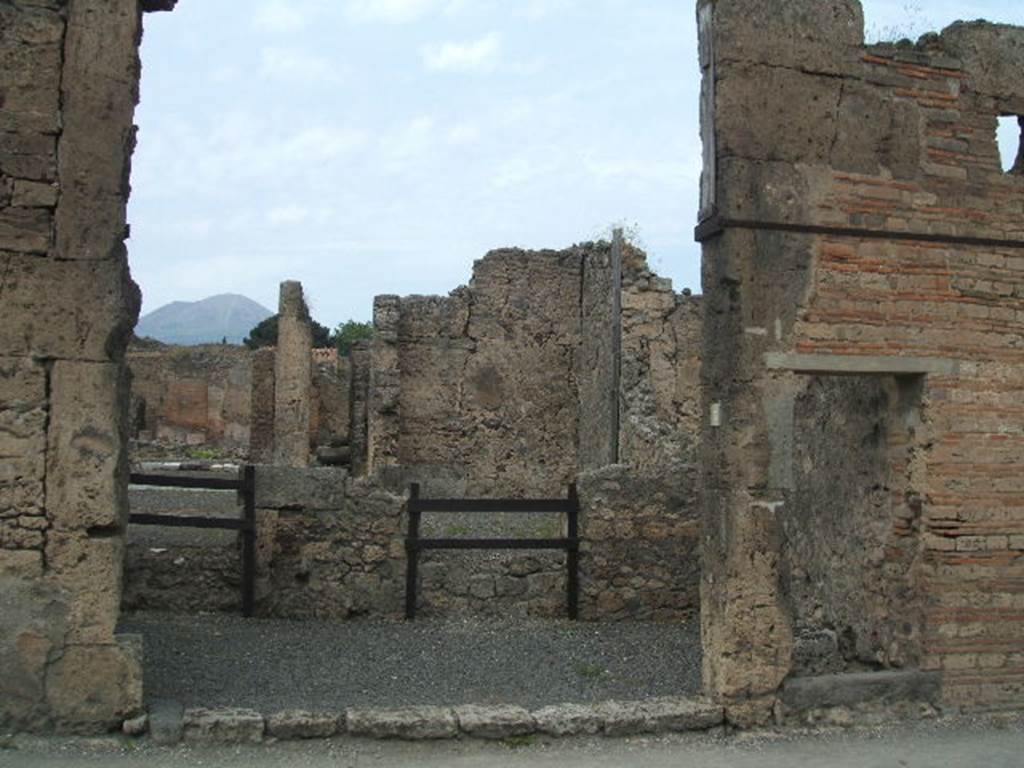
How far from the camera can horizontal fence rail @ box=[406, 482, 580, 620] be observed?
9891 millimetres

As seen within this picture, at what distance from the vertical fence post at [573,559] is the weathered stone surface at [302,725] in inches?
158

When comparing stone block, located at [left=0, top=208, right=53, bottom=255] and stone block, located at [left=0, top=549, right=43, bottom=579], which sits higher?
stone block, located at [left=0, top=208, right=53, bottom=255]

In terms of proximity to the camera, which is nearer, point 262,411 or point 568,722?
point 568,722

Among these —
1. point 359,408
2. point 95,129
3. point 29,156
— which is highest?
point 95,129

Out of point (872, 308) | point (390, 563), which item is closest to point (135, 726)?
point (390, 563)

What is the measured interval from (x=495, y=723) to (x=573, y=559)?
3.72m

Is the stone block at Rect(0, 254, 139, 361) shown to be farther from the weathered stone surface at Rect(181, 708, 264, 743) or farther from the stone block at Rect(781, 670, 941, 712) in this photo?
the stone block at Rect(781, 670, 941, 712)

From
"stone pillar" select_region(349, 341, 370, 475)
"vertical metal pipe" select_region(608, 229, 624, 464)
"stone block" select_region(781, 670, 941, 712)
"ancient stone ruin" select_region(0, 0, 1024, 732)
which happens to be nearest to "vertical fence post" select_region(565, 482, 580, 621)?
"ancient stone ruin" select_region(0, 0, 1024, 732)

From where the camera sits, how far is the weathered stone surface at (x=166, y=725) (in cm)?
614

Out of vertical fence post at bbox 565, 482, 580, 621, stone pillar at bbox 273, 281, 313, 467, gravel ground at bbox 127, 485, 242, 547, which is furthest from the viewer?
stone pillar at bbox 273, 281, 313, 467

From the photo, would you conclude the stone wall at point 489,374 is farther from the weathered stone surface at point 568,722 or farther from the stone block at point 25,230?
the stone block at point 25,230

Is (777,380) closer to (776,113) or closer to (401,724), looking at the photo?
(776,113)

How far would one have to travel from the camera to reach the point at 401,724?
6441 mm

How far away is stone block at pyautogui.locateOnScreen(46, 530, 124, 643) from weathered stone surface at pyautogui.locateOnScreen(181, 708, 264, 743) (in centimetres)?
68
